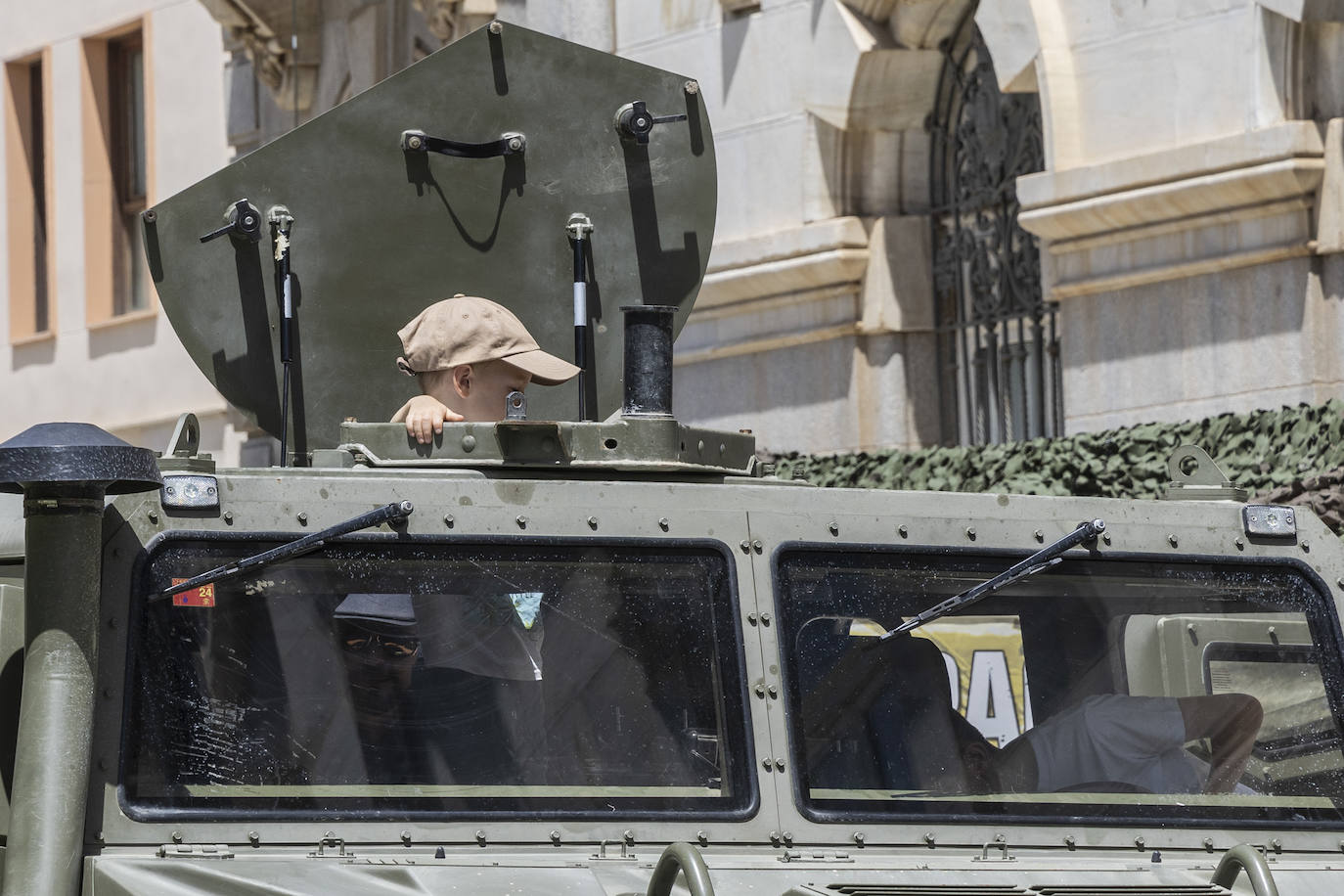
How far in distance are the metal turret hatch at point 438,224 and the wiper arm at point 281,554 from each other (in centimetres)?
123

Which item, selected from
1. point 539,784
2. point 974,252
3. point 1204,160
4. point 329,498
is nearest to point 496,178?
point 329,498

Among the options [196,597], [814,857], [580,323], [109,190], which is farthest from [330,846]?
[109,190]

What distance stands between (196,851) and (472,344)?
4.72 feet

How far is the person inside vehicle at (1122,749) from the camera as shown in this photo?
4.73 metres

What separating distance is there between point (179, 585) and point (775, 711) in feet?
3.75

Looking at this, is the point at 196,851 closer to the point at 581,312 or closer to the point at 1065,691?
the point at 1065,691

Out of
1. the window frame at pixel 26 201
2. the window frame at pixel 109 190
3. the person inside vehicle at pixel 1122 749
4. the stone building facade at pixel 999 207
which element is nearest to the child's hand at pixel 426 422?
the person inside vehicle at pixel 1122 749

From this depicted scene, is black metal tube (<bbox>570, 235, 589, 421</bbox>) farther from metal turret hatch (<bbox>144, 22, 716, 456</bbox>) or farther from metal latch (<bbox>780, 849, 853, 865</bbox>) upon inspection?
metal latch (<bbox>780, 849, 853, 865</bbox>)

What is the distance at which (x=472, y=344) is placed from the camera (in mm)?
5223

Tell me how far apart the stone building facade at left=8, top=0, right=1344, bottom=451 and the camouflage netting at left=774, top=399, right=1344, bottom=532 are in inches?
40.1

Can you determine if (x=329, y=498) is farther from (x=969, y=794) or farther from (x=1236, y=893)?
(x=1236, y=893)

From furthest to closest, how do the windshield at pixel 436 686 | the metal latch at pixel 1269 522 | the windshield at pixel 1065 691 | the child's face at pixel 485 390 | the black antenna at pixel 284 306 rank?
the black antenna at pixel 284 306
the child's face at pixel 485 390
the metal latch at pixel 1269 522
the windshield at pixel 1065 691
the windshield at pixel 436 686

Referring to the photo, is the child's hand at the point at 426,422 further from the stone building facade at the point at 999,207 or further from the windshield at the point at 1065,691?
the stone building facade at the point at 999,207

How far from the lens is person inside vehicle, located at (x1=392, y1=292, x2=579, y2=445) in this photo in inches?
206
